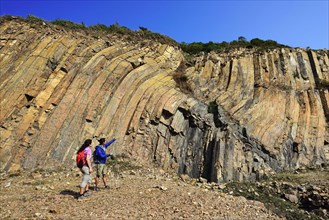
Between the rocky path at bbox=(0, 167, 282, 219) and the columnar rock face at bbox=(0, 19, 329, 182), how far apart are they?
6.76 ft

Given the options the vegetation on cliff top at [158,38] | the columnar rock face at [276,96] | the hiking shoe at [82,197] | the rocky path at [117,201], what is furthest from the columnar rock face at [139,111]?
the hiking shoe at [82,197]

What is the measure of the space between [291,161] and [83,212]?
1503cm

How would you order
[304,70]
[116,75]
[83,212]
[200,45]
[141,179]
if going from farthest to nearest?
1. [200,45]
2. [304,70]
3. [116,75]
4. [141,179]
5. [83,212]

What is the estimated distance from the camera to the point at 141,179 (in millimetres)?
13914

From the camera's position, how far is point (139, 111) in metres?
18.0

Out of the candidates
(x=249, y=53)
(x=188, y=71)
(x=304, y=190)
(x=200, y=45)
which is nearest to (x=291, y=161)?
(x=304, y=190)

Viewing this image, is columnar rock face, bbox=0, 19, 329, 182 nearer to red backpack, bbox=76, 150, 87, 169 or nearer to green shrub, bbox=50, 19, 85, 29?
green shrub, bbox=50, 19, 85, 29

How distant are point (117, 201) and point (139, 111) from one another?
8099mm

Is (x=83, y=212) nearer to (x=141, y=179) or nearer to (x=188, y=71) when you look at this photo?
(x=141, y=179)

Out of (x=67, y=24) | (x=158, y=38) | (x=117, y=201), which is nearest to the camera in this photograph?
(x=117, y=201)

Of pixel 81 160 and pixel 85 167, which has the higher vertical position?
pixel 81 160

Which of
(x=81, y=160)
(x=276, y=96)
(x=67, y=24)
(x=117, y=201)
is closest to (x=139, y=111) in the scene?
(x=81, y=160)

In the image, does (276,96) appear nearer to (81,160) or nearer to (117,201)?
(117,201)

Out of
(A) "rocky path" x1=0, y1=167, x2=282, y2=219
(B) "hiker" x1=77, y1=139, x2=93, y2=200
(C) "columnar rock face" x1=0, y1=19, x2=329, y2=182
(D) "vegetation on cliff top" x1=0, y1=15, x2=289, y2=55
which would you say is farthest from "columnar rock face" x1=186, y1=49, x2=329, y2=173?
(B) "hiker" x1=77, y1=139, x2=93, y2=200
